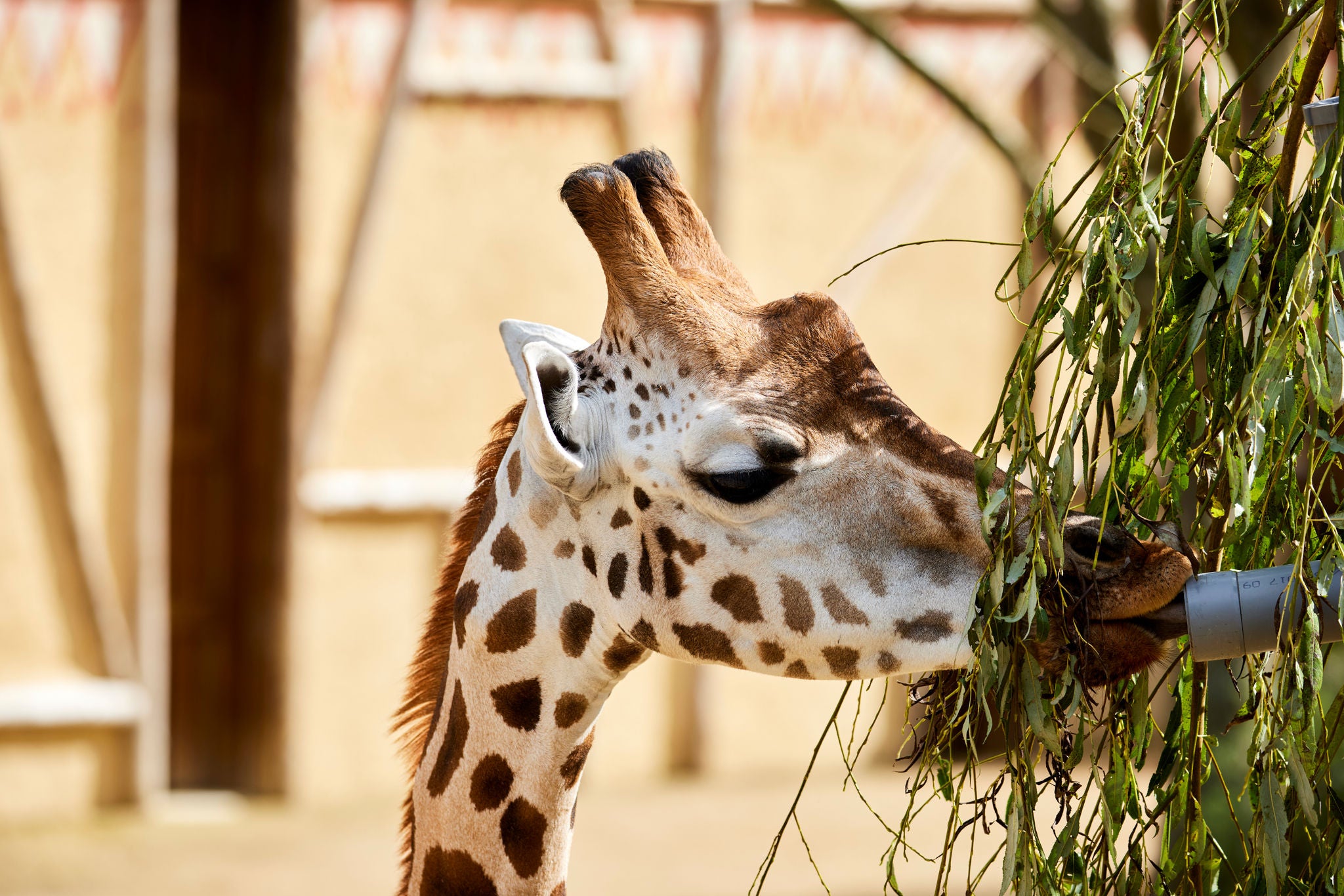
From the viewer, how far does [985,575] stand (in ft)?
5.39

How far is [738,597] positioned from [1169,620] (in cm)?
56

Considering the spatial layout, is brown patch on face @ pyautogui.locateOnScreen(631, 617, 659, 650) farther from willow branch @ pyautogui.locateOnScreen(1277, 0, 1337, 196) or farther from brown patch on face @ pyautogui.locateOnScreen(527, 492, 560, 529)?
willow branch @ pyautogui.locateOnScreen(1277, 0, 1337, 196)

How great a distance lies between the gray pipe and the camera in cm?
149

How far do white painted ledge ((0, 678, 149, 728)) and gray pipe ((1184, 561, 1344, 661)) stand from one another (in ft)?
17.8

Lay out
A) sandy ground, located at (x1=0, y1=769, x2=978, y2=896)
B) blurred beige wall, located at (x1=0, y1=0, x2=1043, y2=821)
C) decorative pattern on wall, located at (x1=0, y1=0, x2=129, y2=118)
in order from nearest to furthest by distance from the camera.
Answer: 1. sandy ground, located at (x1=0, y1=769, x2=978, y2=896)
2. decorative pattern on wall, located at (x1=0, y1=0, x2=129, y2=118)
3. blurred beige wall, located at (x1=0, y1=0, x2=1043, y2=821)

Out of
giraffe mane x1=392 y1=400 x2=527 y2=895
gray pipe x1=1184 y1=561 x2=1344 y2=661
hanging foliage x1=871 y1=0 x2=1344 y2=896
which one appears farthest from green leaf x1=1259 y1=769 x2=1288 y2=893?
giraffe mane x1=392 y1=400 x2=527 y2=895

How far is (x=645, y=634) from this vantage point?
196 cm

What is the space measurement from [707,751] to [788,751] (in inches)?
17.3

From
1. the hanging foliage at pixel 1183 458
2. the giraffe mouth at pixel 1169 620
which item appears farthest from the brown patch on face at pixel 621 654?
the giraffe mouth at pixel 1169 620

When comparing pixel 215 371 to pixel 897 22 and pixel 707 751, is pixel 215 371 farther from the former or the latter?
pixel 897 22

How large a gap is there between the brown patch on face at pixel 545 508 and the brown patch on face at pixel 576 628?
0.39 ft

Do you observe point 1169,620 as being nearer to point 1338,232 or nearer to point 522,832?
point 1338,232

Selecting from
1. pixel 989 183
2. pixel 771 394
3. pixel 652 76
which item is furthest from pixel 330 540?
pixel 771 394

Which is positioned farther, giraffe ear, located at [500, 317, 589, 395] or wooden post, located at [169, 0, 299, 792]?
wooden post, located at [169, 0, 299, 792]
